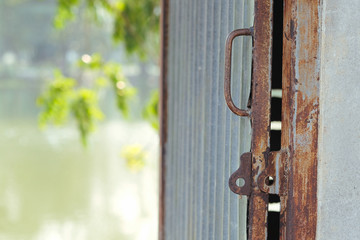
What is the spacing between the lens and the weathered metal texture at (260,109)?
1.18m

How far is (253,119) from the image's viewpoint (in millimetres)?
1190

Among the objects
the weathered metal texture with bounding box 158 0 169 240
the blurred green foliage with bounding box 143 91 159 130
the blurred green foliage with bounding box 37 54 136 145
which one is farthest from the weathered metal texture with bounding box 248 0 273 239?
the blurred green foliage with bounding box 37 54 136 145

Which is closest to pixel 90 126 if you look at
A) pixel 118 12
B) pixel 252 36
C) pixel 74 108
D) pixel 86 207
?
pixel 74 108

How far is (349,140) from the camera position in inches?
45.7

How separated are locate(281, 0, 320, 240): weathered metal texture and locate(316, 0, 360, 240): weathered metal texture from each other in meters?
0.01

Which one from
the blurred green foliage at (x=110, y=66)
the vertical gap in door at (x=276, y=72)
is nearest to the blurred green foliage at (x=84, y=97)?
the blurred green foliage at (x=110, y=66)

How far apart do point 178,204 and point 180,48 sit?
0.50 m

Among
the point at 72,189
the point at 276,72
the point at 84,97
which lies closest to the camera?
the point at 276,72

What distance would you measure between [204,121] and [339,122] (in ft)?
1.63

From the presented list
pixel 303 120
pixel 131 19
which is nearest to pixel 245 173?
pixel 303 120

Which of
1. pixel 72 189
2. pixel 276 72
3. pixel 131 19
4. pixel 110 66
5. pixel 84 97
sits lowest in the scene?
pixel 72 189

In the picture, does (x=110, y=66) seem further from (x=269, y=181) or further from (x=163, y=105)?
(x=269, y=181)

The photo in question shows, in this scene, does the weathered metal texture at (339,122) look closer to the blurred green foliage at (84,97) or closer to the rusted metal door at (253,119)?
the rusted metal door at (253,119)

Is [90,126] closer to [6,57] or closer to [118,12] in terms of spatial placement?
[118,12]
